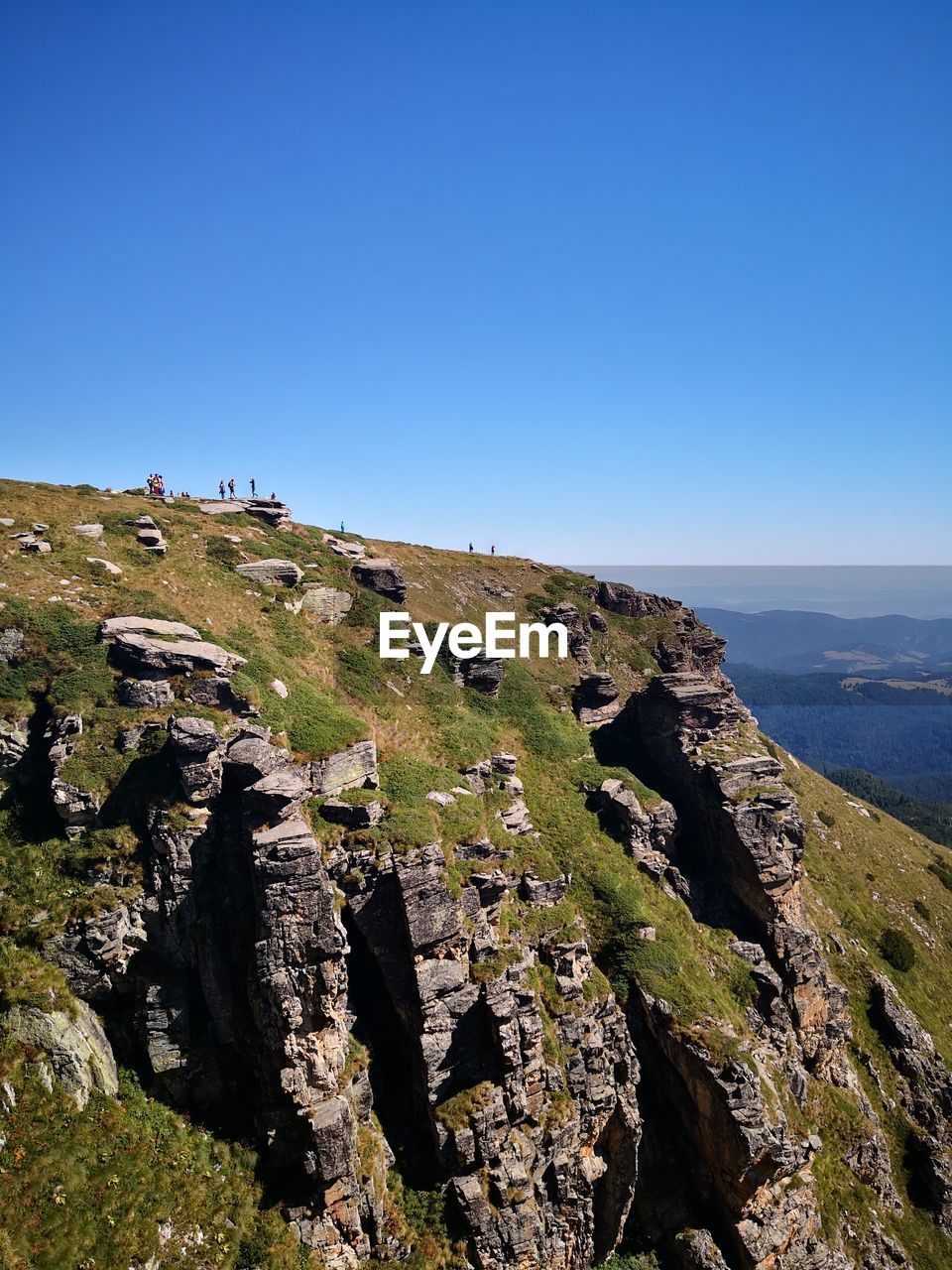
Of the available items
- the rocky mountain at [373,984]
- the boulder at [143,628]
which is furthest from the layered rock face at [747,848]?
the boulder at [143,628]

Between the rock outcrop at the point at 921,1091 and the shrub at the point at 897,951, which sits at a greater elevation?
the shrub at the point at 897,951

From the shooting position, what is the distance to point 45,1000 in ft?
83.9

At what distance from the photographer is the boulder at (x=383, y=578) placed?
2571 inches

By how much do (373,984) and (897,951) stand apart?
172 ft

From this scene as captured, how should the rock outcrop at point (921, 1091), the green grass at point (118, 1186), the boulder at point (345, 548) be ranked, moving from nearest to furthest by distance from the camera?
the green grass at point (118, 1186) → the rock outcrop at point (921, 1091) → the boulder at point (345, 548)

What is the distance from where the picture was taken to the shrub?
188 ft

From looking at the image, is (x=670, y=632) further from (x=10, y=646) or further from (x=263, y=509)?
(x=10, y=646)

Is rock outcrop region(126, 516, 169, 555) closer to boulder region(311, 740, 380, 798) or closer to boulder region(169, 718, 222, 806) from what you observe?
boulder region(169, 718, 222, 806)

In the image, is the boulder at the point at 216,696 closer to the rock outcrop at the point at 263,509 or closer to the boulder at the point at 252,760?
the boulder at the point at 252,760

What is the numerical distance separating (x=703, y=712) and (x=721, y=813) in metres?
9.97

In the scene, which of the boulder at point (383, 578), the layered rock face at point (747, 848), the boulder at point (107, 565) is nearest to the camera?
the boulder at point (107, 565)

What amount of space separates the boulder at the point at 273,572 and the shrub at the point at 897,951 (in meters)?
65.7

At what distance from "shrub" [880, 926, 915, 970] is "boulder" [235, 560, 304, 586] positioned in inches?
2588

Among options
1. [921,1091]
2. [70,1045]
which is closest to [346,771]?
[70,1045]
